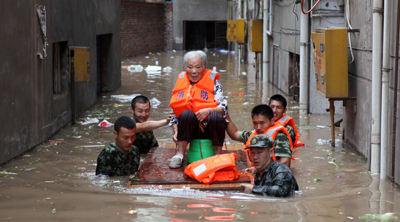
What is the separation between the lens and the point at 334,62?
283 inches

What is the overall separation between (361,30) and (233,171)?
304 centimetres

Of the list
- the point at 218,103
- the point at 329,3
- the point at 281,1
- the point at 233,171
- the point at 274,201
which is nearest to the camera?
the point at 274,201

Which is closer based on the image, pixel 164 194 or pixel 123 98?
pixel 164 194

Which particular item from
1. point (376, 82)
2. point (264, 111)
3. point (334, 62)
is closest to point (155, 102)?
point (334, 62)

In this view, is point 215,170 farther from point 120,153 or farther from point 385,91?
point 385,91

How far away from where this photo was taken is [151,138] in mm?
7172

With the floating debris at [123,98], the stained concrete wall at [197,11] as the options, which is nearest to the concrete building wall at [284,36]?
the floating debris at [123,98]

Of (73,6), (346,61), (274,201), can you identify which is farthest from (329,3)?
(274,201)

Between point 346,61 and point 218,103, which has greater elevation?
point 346,61

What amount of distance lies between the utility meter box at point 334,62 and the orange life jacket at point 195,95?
1986 mm

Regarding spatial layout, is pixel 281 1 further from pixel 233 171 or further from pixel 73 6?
pixel 233 171

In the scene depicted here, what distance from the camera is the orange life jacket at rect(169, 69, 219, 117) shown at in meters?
5.88

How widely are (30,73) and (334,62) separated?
14.4ft

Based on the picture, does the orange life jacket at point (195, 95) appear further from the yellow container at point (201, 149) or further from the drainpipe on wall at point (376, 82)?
the drainpipe on wall at point (376, 82)
